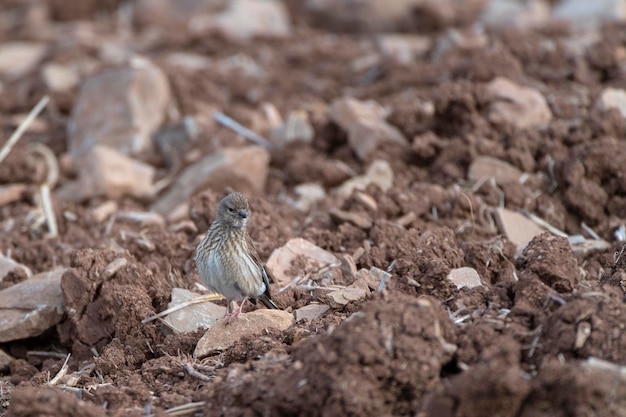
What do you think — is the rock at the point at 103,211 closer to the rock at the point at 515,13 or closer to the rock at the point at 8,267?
the rock at the point at 8,267

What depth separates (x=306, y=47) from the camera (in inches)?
525

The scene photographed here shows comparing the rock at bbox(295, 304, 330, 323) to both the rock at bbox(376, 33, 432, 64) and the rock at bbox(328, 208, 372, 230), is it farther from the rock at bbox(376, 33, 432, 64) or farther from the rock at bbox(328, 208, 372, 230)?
the rock at bbox(376, 33, 432, 64)

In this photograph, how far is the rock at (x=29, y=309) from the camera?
6.68 metres

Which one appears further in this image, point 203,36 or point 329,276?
point 203,36

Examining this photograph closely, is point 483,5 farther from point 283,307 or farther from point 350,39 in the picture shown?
point 283,307

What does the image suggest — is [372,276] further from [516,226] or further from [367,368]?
[367,368]

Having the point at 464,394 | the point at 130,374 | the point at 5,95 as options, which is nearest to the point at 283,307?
the point at 130,374

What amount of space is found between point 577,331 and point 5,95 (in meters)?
9.07

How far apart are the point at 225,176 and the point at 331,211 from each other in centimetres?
168

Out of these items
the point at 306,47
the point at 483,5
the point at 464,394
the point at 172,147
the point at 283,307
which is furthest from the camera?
the point at 483,5

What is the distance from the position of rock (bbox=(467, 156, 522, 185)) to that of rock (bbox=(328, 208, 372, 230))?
4.12ft

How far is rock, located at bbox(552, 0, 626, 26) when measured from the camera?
42.7 ft

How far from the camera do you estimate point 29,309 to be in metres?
→ 6.74

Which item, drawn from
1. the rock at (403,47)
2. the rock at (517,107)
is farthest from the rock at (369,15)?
the rock at (517,107)
